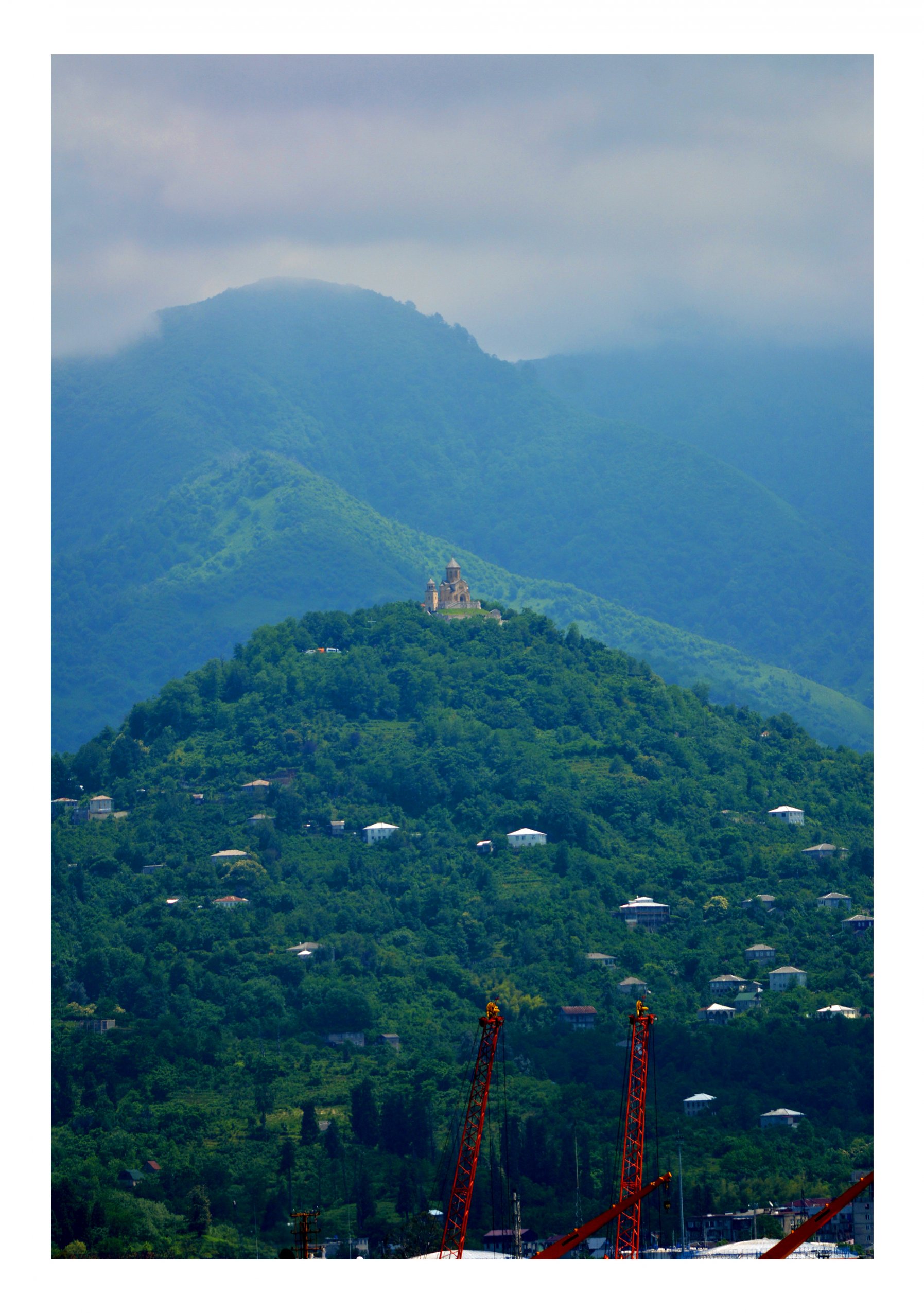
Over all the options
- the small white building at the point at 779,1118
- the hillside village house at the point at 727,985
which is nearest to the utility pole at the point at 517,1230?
the small white building at the point at 779,1118

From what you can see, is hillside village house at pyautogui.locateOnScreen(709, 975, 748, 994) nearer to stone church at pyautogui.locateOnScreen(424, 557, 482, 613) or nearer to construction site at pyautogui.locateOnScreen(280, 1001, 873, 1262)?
construction site at pyautogui.locateOnScreen(280, 1001, 873, 1262)

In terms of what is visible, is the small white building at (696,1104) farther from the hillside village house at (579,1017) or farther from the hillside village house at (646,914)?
the hillside village house at (646,914)

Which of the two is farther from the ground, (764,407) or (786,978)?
(764,407)

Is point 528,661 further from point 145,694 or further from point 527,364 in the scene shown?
point 527,364

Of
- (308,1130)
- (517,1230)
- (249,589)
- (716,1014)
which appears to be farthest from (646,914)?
(249,589)

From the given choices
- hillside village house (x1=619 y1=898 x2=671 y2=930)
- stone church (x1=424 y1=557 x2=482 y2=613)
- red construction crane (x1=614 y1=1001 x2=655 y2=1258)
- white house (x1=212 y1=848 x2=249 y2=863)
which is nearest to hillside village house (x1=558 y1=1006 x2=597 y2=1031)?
red construction crane (x1=614 y1=1001 x2=655 y2=1258)

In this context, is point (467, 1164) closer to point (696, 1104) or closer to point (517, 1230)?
point (517, 1230)
